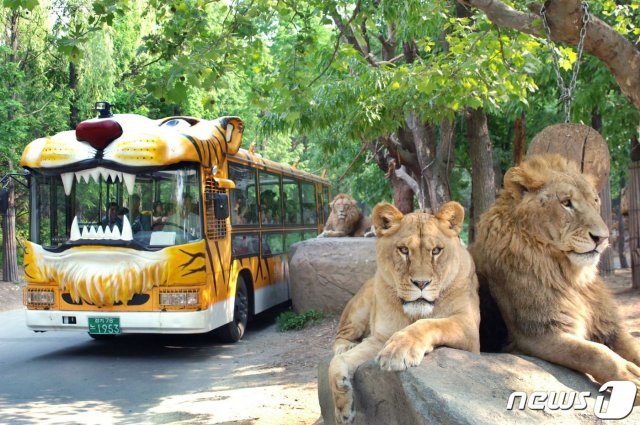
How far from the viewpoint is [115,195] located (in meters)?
9.46

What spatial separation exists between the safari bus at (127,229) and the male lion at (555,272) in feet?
20.7

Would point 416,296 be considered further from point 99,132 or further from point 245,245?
point 245,245

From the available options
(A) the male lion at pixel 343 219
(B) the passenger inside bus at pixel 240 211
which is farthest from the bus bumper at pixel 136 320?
(A) the male lion at pixel 343 219

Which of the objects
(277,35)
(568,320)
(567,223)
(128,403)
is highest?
(277,35)

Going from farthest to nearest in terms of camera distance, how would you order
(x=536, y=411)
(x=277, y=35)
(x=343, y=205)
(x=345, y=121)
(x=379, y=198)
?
(x=277, y=35) < (x=379, y=198) < (x=343, y=205) < (x=345, y=121) < (x=536, y=411)

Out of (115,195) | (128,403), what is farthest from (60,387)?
(115,195)

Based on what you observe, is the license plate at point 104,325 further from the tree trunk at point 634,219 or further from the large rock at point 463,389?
the tree trunk at point 634,219

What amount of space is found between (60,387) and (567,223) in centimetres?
673

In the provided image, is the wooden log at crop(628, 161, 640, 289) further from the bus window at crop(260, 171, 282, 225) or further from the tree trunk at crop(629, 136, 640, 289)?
the bus window at crop(260, 171, 282, 225)

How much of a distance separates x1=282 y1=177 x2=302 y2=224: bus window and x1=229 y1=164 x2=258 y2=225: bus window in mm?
1938

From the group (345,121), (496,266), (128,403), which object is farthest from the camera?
(345,121)

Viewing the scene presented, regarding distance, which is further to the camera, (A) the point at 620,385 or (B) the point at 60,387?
(B) the point at 60,387

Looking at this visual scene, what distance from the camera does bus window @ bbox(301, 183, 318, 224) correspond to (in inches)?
624

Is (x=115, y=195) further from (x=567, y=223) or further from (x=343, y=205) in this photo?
(x=567, y=223)
